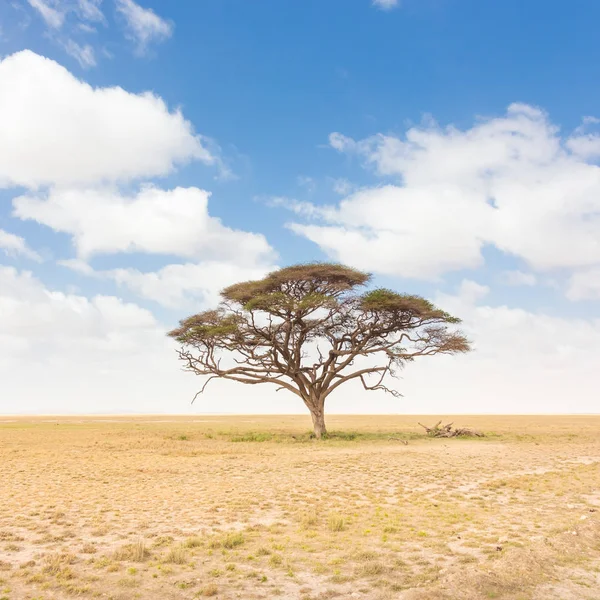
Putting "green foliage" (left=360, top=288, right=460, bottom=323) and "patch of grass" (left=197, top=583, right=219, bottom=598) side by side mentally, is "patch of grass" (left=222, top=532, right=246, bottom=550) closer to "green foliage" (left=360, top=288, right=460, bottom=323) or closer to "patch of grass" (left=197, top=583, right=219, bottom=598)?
"patch of grass" (left=197, top=583, right=219, bottom=598)

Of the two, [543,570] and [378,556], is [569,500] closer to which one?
[543,570]

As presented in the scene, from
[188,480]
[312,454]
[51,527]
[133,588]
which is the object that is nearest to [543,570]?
[133,588]

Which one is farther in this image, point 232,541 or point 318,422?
point 318,422

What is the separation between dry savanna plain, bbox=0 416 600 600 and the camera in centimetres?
800

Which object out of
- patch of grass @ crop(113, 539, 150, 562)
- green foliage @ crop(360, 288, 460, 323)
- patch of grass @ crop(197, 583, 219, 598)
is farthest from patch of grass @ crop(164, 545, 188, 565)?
green foliage @ crop(360, 288, 460, 323)

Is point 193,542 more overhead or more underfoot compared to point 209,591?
more overhead

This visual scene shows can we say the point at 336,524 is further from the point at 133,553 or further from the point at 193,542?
the point at 133,553

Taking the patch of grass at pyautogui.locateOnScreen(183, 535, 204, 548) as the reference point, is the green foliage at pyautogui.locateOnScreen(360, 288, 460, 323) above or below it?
above

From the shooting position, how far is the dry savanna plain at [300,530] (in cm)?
800

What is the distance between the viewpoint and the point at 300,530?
11344 mm

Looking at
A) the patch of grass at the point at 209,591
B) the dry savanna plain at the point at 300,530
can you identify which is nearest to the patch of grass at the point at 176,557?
the dry savanna plain at the point at 300,530

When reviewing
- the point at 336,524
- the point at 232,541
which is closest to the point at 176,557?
the point at 232,541

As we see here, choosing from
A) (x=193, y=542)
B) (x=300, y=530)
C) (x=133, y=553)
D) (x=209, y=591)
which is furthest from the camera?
(x=300, y=530)

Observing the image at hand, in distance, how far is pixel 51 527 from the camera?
1171 cm
